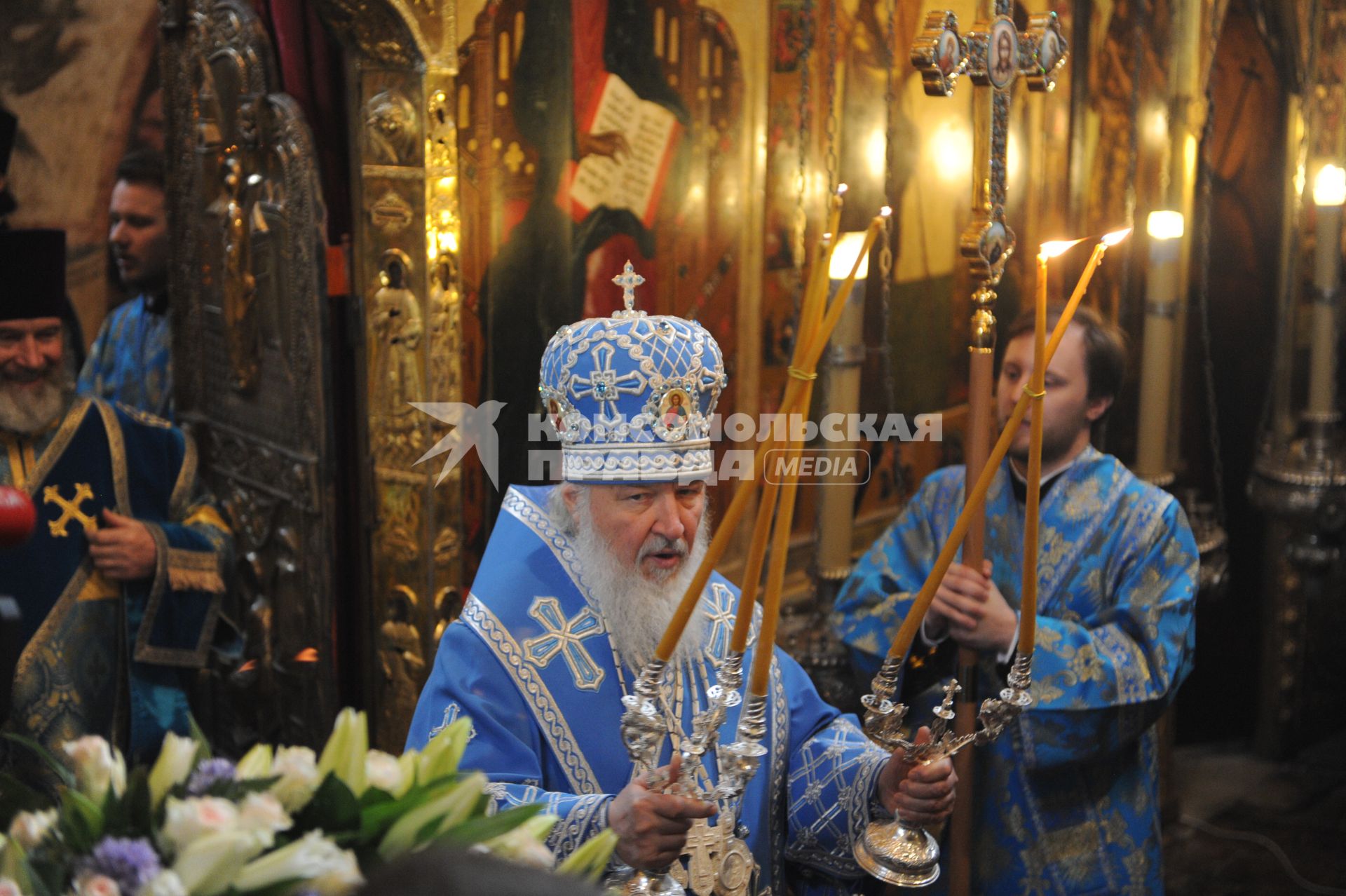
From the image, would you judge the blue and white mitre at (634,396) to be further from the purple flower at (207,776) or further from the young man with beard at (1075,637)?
the purple flower at (207,776)

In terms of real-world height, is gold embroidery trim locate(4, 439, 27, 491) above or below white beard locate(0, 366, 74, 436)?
below

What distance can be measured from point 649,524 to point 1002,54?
1174 mm

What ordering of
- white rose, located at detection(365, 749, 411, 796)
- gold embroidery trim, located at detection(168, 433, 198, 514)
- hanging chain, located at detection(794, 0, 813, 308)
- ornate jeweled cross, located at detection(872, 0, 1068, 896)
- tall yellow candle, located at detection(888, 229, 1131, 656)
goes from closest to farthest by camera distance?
1. white rose, located at detection(365, 749, 411, 796)
2. tall yellow candle, located at detection(888, 229, 1131, 656)
3. ornate jeweled cross, located at detection(872, 0, 1068, 896)
4. gold embroidery trim, located at detection(168, 433, 198, 514)
5. hanging chain, located at detection(794, 0, 813, 308)

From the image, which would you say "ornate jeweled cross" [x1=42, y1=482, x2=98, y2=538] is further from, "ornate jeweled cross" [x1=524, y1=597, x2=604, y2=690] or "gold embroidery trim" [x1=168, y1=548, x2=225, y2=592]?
"ornate jeweled cross" [x1=524, y1=597, x2=604, y2=690]

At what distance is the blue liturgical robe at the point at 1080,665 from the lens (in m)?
3.64

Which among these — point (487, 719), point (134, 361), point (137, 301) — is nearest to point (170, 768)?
point (487, 719)

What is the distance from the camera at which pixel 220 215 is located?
15.7ft

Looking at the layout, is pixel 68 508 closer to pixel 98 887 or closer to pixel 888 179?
pixel 888 179

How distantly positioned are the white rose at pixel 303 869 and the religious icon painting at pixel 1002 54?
2145 mm

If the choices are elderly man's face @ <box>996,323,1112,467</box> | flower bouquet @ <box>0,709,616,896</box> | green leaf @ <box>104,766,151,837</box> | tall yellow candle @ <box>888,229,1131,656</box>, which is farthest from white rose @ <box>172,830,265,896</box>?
elderly man's face @ <box>996,323,1112,467</box>

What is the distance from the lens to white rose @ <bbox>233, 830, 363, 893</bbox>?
1.41 metres

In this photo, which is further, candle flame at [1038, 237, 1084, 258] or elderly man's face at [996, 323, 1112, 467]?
elderly man's face at [996, 323, 1112, 467]

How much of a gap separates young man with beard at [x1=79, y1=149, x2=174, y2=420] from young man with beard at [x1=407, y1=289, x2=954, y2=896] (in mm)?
3153

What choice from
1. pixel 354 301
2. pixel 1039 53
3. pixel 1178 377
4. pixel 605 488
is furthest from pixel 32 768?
pixel 1178 377
